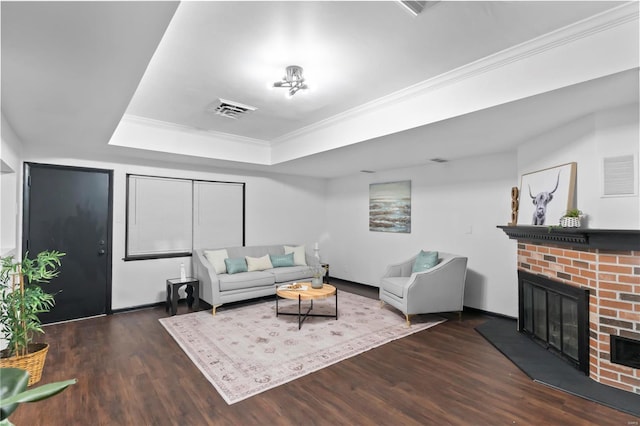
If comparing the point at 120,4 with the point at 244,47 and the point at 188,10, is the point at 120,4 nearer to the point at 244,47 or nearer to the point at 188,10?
the point at 188,10

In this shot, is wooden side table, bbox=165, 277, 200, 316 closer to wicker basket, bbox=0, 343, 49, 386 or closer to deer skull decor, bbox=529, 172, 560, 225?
wicker basket, bbox=0, 343, 49, 386

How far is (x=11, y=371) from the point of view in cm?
87

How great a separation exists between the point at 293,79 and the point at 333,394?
265cm

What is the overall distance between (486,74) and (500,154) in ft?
7.17

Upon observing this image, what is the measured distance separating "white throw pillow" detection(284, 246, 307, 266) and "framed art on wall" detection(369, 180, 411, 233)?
1428 mm

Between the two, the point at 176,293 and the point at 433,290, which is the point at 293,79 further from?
the point at 176,293

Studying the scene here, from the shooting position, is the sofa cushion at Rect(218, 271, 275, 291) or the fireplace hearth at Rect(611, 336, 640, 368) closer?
the fireplace hearth at Rect(611, 336, 640, 368)

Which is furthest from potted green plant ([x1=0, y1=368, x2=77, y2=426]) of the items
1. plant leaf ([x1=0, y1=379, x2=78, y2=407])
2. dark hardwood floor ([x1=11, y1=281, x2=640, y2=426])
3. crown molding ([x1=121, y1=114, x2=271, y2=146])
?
crown molding ([x1=121, y1=114, x2=271, y2=146])

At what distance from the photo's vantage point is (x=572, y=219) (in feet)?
9.21

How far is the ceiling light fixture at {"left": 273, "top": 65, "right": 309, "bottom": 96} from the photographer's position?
2781mm

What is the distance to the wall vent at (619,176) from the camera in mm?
2512

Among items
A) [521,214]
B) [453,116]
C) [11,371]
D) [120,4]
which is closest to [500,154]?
[521,214]

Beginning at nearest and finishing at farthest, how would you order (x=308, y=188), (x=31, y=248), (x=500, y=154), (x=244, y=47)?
(x=244, y=47)
(x=31, y=248)
(x=500, y=154)
(x=308, y=188)

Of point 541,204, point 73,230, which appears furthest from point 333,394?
point 73,230
